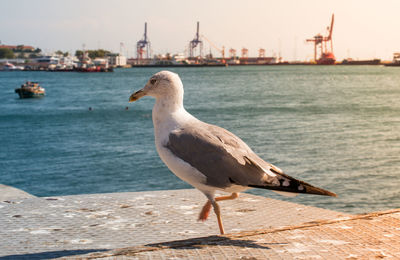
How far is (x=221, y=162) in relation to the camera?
11.6 feet

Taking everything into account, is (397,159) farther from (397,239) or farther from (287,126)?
(397,239)

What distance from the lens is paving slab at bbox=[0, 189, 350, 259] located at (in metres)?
4.30

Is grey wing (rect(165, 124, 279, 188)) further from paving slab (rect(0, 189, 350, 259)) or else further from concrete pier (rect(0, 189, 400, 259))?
paving slab (rect(0, 189, 350, 259))

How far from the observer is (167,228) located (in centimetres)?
477

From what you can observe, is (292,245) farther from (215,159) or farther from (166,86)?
(166,86)

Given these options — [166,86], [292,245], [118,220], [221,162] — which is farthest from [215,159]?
[118,220]

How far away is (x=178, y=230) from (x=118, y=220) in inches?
25.6

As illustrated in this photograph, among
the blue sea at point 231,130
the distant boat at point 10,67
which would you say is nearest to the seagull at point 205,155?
the blue sea at point 231,130

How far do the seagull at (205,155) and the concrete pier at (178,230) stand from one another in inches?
15.6

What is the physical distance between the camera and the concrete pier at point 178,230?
3420mm

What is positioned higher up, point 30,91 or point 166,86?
point 166,86

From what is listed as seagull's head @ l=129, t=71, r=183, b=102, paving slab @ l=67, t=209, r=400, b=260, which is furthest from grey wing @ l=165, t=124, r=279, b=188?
paving slab @ l=67, t=209, r=400, b=260

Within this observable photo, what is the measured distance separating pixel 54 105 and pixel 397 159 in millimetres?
36288

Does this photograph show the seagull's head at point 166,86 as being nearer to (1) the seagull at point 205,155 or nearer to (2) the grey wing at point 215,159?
(1) the seagull at point 205,155
